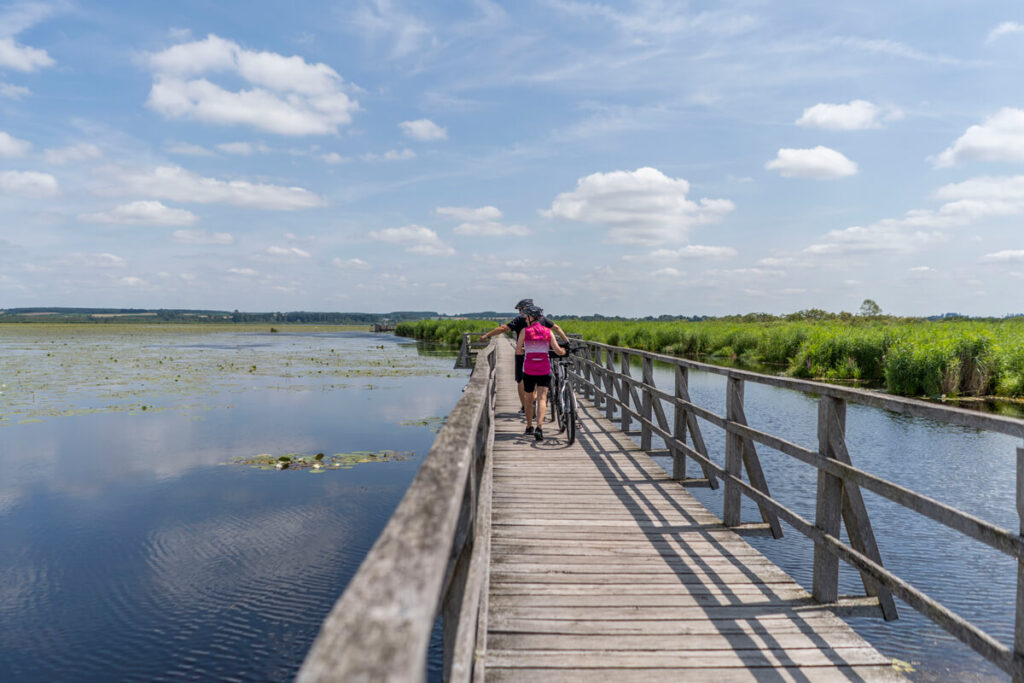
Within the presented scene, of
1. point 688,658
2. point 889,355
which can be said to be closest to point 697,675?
point 688,658

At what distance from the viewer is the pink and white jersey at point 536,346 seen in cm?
847

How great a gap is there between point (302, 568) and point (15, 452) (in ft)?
36.0

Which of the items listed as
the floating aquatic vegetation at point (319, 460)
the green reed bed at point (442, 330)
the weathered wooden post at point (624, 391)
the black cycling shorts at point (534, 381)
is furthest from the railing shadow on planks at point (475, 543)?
the green reed bed at point (442, 330)

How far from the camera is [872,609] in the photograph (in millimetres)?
4008

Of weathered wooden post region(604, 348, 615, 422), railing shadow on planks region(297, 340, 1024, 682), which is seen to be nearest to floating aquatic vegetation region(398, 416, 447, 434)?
weathered wooden post region(604, 348, 615, 422)

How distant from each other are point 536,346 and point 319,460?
316 inches

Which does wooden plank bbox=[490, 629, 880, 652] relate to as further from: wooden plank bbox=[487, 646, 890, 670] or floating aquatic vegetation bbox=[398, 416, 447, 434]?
floating aquatic vegetation bbox=[398, 416, 447, 434]

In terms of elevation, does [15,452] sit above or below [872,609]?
below

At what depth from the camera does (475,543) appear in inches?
98.9

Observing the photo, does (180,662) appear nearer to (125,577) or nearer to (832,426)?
(125,577)

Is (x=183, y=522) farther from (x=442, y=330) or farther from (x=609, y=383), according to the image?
(x=442, y=330)

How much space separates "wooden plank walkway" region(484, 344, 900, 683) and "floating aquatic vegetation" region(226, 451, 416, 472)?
8191mm

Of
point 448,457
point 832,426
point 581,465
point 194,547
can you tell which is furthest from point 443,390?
point 448,457

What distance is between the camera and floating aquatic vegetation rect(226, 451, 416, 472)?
14.0m
